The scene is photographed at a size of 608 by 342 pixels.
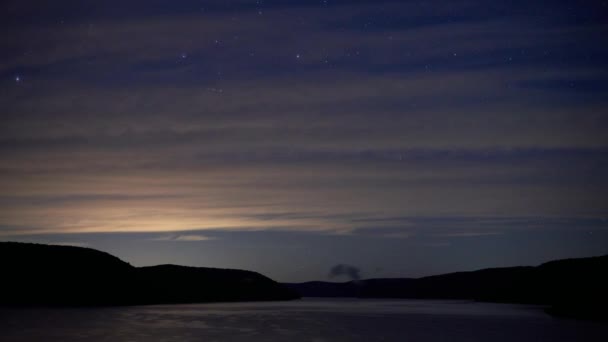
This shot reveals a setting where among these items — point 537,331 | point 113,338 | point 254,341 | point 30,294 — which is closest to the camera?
point 254,341

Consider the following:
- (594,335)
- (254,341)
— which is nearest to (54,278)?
(254,341)

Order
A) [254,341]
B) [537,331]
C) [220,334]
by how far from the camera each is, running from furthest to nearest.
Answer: [537,331], [220,334], [254,341]

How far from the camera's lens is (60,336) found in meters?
59.6

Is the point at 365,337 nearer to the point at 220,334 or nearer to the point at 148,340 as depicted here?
the point at 220,334

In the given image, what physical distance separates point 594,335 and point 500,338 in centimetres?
916

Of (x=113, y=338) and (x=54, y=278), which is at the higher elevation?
(x=54, y=278)

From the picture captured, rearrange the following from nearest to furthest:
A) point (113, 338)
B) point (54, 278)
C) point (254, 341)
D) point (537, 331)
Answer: point (254, 341) < point (113, 338) < point (537, 331) < point (54, 278)

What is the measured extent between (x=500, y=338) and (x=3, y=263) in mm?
171019

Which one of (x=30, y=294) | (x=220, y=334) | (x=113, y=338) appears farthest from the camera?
(x=30, y=294)

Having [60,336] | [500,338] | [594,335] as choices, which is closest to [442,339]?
[500,338]

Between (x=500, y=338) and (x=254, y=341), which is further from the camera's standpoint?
(x=500, y=338)

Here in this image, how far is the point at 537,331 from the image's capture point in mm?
71250

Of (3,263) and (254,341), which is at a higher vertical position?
(3,263)

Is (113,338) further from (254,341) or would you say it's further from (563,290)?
(563,290)
